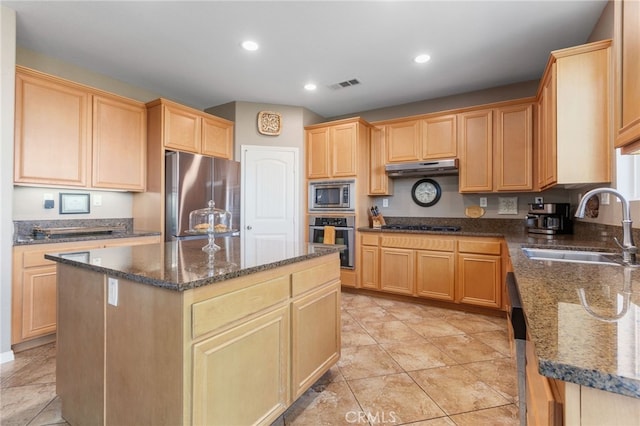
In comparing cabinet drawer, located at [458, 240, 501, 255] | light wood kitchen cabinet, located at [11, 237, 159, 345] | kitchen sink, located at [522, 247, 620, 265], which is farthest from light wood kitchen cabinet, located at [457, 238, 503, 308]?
light wood kitchen cabinet, located at [11, 237, 159, 345]

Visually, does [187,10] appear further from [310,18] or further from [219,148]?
[219,148]

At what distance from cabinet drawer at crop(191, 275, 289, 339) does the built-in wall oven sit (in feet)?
8.26

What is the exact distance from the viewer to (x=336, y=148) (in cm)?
425

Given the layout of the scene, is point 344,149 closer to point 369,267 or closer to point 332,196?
point 332,196

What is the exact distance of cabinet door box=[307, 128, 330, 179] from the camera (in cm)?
434

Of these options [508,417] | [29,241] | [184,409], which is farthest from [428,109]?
A: [29,241]

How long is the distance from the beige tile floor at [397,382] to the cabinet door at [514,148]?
155 cm

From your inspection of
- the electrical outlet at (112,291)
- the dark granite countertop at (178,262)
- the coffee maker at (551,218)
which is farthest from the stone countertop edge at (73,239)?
the coffee maker at (551,218)

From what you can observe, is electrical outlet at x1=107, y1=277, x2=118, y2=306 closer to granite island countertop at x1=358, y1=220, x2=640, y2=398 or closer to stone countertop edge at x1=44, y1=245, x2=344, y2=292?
stone countertop edge at x1=44, y1=245, x2=344, y2=292

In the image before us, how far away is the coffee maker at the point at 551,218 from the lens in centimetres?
290

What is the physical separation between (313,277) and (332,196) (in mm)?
2557

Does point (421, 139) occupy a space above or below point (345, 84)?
below

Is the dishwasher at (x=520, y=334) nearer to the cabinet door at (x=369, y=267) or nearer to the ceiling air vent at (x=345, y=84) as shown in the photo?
the cabinet door at (x=369, y=267)

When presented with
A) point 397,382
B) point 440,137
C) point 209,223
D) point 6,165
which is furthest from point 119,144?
A: point 440,137
